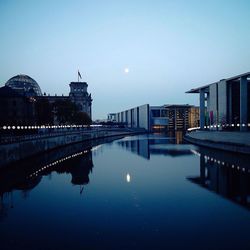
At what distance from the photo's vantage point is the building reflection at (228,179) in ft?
79.4

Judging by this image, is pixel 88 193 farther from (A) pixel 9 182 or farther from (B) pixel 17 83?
(B) pixel 17 83

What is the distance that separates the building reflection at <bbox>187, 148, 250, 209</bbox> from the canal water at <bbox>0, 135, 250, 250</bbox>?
0.09 meters

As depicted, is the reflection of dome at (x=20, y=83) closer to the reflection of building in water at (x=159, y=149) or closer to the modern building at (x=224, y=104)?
the reflection of building in water at (x=159, y=149)

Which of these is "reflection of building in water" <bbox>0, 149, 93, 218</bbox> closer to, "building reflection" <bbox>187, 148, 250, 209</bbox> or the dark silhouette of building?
"building reflection" <bbox>187, 148, 250, 209</bbox>

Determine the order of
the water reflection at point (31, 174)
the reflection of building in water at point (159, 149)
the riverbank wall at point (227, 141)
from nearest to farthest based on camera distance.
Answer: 1. the water reflection at point (31, 174)
2. the riverbank wall at point (227, 141)
3. the reflection of building in water at point (159, 149)

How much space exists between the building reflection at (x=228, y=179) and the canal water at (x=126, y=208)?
0.09 m

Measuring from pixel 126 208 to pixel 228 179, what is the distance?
1599 cm

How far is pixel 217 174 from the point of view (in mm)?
33531

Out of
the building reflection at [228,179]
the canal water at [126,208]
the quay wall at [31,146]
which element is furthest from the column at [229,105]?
the quay wall at [31,146]

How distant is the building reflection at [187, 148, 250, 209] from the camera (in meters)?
24.2

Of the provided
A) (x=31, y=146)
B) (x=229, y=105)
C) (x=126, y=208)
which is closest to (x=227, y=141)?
(x=229, y=105)

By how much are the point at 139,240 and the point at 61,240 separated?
4.71 metres

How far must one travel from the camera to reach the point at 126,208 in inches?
808

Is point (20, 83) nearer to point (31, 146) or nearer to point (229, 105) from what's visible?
point (31, 146)
